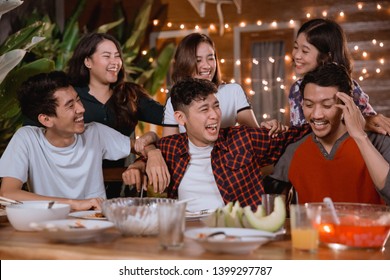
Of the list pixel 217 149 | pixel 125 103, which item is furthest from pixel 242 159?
pixel 125 103

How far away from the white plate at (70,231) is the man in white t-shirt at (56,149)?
695 millimetres

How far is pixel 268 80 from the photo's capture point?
5.42 metres

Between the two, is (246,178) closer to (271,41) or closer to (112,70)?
(112,70)

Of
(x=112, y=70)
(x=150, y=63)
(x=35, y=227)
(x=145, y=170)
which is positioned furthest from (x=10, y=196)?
(x=150, y=63)

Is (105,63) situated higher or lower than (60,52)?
lower

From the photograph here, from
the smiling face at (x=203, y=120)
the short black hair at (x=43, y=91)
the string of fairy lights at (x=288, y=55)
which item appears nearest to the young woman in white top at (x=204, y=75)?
the smiling face at (x=203, y=120)

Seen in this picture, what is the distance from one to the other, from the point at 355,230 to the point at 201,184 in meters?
0.96

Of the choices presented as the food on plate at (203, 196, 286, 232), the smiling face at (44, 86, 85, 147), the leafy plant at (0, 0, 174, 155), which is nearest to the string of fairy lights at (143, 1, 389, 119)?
the leafy plant at (0, 0, 174, 155)

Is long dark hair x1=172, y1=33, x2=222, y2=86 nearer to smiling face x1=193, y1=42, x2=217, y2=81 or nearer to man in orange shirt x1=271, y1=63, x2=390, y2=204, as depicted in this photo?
smiling face x1=193, y1=42, x2=217, y2=81

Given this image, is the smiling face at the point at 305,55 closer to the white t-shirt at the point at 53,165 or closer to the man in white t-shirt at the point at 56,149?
the man in white t-shirt at the point at 56,149

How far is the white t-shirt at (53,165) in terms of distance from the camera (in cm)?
216

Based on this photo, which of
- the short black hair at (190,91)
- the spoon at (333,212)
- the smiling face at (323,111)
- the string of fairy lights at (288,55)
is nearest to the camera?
the spoon at (333,212)

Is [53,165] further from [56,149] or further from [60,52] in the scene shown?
[60,52]

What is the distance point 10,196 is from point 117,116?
101 cm
